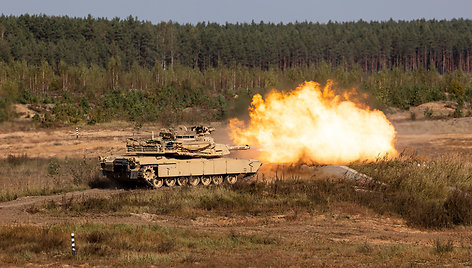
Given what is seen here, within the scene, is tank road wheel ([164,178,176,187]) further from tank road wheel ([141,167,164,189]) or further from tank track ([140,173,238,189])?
tank road wheel ([141,167,164,189])

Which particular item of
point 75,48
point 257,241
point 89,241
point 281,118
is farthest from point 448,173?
point 75,48

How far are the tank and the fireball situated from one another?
446 cm

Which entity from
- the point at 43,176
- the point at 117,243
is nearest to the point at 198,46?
the point at 43,176

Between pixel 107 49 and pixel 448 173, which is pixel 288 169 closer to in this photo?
pixel 448 173

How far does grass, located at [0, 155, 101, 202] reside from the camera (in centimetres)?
3466

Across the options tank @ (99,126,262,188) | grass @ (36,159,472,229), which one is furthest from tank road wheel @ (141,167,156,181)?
grass @ (36,159,472,229)

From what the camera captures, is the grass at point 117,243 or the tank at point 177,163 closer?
the grass at point 117,243

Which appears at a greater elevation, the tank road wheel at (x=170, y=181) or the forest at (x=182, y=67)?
the forest at (x=182, y=67)

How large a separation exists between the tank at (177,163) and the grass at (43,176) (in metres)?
2.49

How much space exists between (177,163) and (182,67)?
85.8 m

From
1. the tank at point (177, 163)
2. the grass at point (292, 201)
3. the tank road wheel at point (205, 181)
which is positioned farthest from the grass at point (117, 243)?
the tank road wheel at point (205, 181)

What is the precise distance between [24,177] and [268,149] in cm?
1462

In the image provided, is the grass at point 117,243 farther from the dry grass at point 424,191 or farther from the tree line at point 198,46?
the tree line at point 198,46

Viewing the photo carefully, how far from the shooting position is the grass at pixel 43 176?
34.7 metres
